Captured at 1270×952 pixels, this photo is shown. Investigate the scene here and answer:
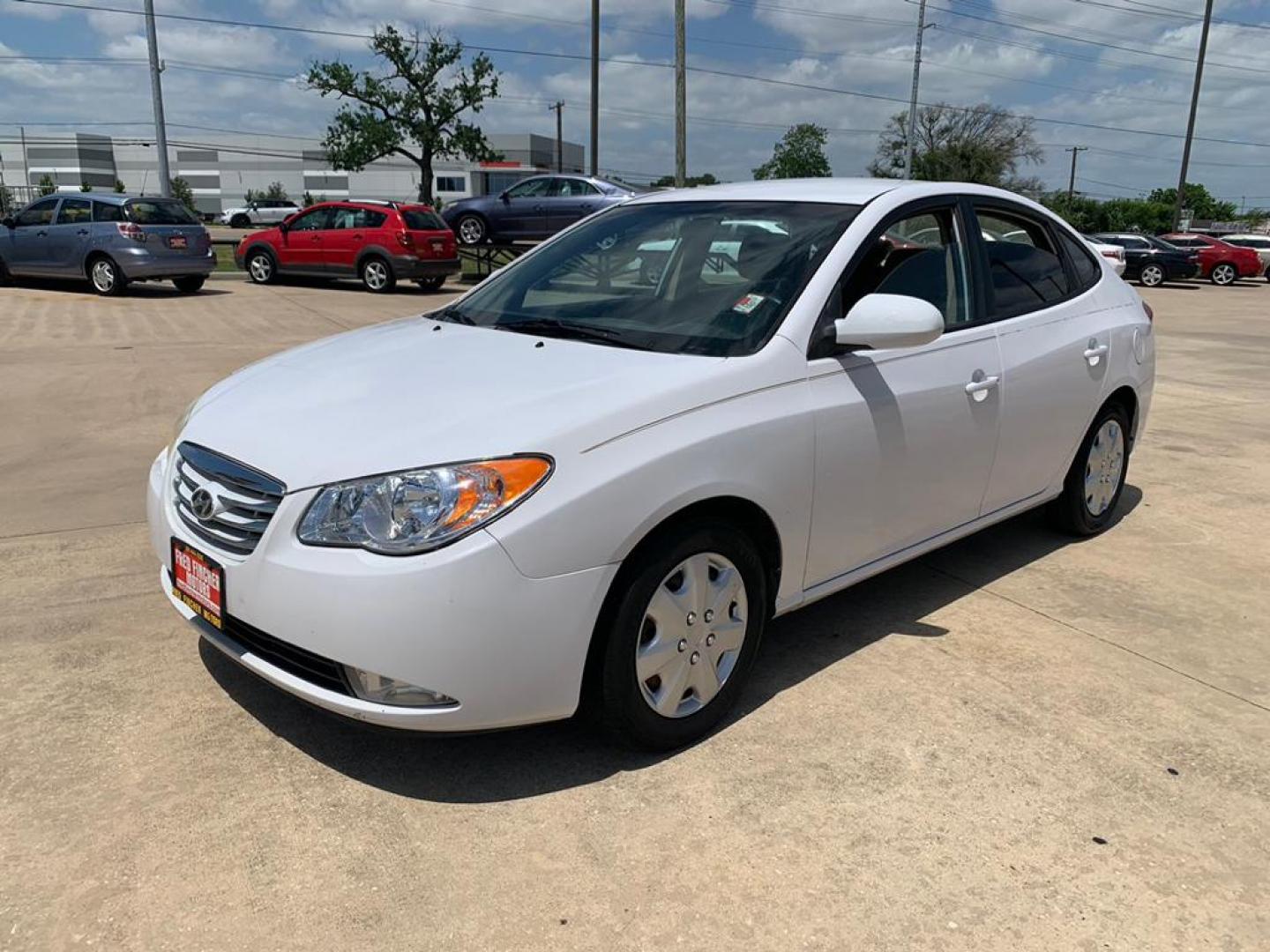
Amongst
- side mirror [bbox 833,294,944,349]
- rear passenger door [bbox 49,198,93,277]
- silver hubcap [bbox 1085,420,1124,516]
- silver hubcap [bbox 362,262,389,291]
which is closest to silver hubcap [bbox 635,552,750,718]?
side mirror [bbox 833,294,944,349]

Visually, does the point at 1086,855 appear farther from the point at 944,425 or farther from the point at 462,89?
the point at 462,89

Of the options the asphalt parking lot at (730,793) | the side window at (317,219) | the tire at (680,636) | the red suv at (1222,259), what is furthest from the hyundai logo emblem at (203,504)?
the red suv at (1222,259)

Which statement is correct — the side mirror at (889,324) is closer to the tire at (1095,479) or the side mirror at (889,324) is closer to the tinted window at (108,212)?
the tire at (1095,479)

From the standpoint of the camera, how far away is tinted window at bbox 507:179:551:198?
20.1 metres

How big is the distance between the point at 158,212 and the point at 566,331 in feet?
49.5

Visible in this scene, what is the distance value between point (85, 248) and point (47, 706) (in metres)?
15.2

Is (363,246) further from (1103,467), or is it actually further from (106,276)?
(1103,467)

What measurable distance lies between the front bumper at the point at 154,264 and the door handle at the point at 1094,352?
15.2 m

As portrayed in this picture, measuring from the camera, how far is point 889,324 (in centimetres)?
301

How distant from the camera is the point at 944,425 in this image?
355 centimetres

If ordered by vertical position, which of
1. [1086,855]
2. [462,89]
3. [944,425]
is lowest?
[1086,855]

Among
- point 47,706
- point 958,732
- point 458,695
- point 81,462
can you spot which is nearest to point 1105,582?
point 958,732

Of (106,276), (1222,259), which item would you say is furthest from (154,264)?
(1222,259)

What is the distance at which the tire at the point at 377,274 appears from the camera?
18.1 m
